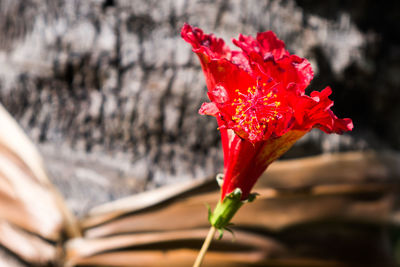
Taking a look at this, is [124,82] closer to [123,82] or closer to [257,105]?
[123,82]

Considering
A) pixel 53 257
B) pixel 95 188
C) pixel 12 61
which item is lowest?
pixel 53 257

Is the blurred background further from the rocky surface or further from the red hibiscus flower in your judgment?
the red hibiscus flower

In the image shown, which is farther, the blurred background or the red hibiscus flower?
the blurred background

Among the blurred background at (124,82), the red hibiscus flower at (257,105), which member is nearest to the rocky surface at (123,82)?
the blurred background at (124,82)

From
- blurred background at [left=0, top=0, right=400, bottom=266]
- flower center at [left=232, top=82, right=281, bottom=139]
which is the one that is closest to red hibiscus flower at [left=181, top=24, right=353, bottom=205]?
flower center at [left=232, top=82, right=281, bottom=139]

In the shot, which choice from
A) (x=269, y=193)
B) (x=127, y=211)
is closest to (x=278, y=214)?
(x=269, y=193)

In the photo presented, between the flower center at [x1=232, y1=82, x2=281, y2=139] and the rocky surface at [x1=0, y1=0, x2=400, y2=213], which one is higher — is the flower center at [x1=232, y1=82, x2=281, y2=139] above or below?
below

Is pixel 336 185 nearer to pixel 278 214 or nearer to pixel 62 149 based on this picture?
pixel 278 214

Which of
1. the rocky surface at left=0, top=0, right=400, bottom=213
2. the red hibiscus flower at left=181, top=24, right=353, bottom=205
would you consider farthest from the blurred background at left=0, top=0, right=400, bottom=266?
the red hibiscus flower at left=181, top=24, right=353, bottom=205
